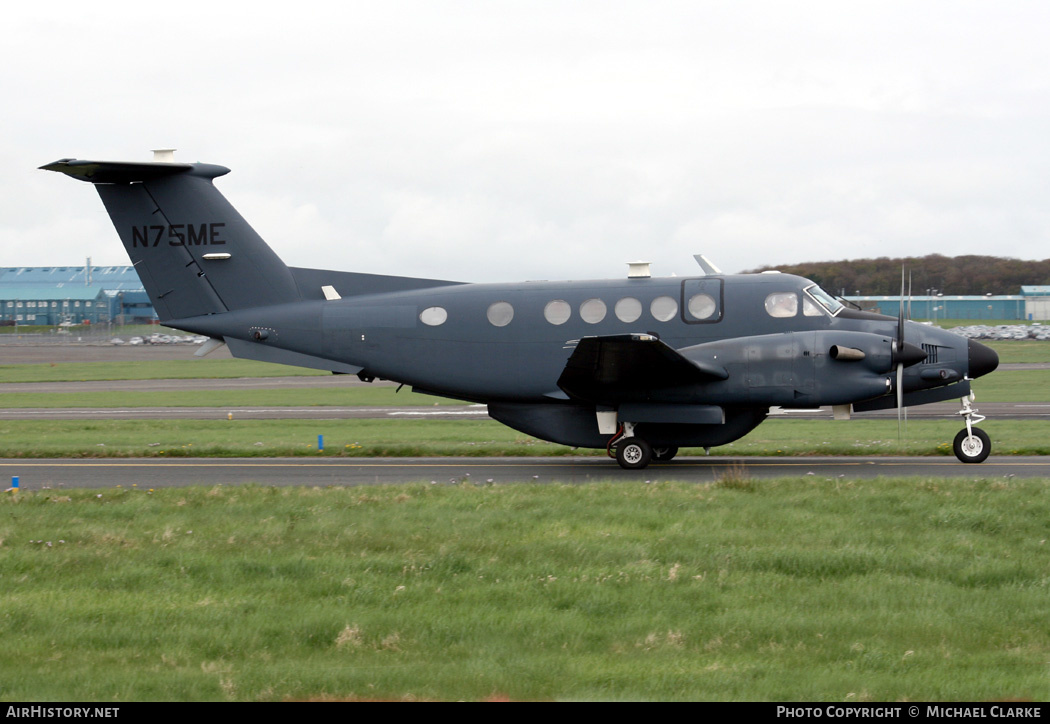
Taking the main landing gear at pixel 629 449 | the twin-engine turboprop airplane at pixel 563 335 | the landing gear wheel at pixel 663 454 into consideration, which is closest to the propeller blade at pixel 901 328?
the twin-engine turboprop airplane at pixel 563 335

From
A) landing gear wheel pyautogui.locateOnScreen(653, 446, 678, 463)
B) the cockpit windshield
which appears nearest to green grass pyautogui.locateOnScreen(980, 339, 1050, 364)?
the cockpit windshield

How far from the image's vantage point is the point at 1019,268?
319ft

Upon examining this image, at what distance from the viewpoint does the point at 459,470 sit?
18.0 m

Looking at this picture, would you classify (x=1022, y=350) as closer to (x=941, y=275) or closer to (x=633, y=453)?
(x=941, y=275)

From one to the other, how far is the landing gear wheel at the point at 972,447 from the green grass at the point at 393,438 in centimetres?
234

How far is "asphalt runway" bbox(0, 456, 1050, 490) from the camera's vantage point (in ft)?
53.1

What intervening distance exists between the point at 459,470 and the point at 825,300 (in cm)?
761

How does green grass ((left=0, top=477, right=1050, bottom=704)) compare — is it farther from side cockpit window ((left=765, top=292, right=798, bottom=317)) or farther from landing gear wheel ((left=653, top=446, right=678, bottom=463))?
landing gear wheel ((left=653, top=446, right=678, bottom=463))

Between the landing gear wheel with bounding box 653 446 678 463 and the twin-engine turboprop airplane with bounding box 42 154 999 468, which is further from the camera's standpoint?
the landing gear wheel with bounding box 653 446 678 463

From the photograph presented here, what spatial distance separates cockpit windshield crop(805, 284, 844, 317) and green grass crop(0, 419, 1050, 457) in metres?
3.89

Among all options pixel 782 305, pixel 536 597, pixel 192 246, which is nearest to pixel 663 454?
pixel 782 305

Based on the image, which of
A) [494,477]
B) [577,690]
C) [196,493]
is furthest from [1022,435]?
[577,690]

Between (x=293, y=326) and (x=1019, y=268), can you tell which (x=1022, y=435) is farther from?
(x=1019, y=268)

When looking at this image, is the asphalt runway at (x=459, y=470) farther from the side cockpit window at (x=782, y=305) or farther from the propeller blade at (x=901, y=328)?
the side cockpit window at (x=782, y=305)
